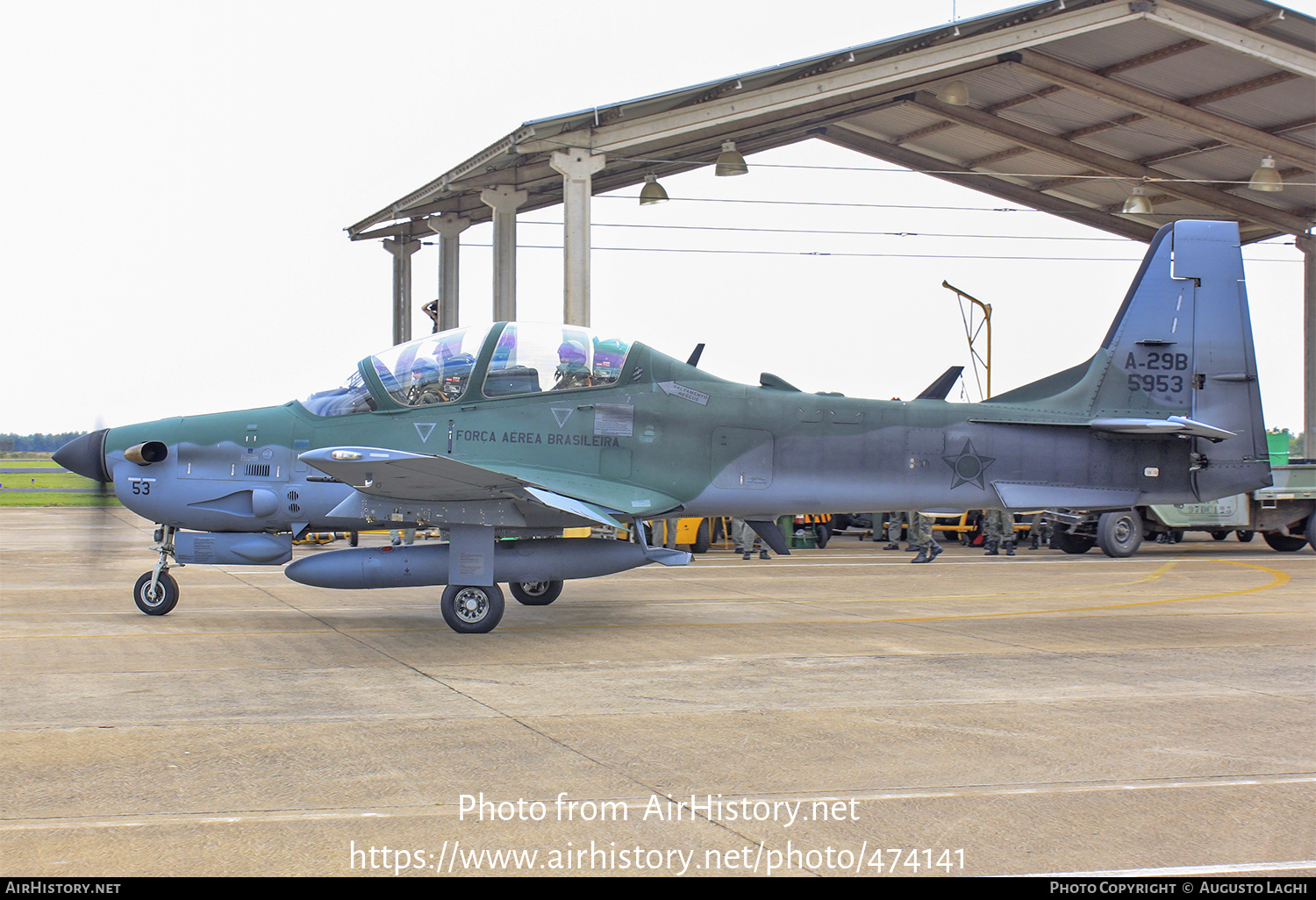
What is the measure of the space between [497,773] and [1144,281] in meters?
9.50

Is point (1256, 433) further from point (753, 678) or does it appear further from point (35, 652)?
point (35, 652)

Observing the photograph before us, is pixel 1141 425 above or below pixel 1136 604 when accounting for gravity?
above

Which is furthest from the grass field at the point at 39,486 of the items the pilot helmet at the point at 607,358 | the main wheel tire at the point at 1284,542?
the main wheel tire at the point at 1284,542

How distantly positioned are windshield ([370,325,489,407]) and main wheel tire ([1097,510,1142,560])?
51.1 ft

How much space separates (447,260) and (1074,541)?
55.3 ft

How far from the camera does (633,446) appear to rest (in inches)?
422

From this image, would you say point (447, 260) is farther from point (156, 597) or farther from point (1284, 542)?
point (1284, 542)

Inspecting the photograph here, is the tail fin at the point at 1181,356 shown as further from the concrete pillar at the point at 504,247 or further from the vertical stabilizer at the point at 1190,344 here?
the concrete pillar at the point at 504,247

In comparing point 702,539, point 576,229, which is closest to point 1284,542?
point 702,539

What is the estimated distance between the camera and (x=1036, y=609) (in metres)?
12.5

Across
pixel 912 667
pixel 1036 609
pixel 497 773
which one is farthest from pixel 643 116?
pixel 497 773

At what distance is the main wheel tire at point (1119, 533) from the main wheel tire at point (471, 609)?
1555cm

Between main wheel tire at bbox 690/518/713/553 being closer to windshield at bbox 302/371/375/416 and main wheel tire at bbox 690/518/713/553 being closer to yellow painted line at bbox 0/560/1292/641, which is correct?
yellow painted line at bbox 0/560/1292/641

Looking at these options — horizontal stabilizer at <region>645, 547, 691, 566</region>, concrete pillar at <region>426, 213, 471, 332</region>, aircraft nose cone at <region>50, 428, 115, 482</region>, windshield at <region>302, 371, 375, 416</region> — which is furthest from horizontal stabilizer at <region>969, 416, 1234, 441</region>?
concrete pillar at <region>426, 213, 471, 332</region>
